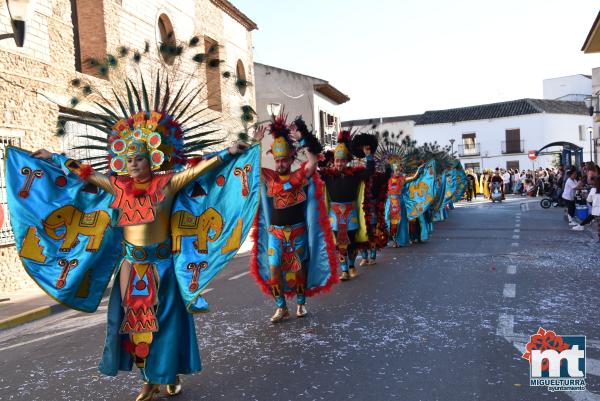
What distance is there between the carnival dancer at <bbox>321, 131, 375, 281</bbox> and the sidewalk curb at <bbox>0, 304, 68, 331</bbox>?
3.87 meters

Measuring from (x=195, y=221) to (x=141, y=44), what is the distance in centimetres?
1117

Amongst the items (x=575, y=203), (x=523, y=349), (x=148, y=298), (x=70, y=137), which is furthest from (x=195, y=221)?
(x=575, y=203)

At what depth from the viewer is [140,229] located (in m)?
4.01

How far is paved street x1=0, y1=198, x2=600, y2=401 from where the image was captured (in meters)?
4.09

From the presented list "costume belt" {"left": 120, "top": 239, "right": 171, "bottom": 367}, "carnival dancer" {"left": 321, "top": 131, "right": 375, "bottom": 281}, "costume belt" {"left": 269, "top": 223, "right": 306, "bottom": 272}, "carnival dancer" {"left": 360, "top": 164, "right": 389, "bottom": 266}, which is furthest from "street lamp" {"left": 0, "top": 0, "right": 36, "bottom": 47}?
"carnival dancer" {"left": 360, "top": 164, "right": 389, "bottom": 266}

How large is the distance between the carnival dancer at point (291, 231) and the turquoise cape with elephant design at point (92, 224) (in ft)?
6.28

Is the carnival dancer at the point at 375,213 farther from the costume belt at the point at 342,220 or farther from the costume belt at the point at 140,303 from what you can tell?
the costume belt at the point at 140,303

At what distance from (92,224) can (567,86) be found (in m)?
66.3

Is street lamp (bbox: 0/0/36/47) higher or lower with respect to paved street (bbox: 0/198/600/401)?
higher

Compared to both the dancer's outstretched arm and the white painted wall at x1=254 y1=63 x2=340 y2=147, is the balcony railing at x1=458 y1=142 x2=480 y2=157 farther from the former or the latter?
the dancer's outstretched arm

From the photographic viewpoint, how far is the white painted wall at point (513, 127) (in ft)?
168

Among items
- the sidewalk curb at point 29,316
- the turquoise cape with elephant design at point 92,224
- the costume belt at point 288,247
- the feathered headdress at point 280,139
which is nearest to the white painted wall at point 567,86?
the feathered headdress at point 280,139

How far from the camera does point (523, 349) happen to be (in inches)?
186

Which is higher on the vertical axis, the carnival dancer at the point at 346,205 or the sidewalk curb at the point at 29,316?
the carnival dancer at the point at 346,205
